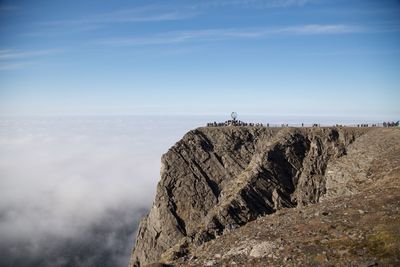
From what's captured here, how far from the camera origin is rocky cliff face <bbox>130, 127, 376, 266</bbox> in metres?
79.8

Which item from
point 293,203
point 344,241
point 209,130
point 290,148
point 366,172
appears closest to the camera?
point 344,241

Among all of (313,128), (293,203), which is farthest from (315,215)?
(313,128)

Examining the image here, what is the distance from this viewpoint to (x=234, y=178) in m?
88.9

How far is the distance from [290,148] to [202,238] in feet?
90.9

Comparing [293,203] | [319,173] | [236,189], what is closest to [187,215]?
[236,189]

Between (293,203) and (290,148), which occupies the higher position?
(290,148)

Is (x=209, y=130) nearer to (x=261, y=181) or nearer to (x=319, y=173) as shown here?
(x=261, y=181)

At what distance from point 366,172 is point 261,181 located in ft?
63.5

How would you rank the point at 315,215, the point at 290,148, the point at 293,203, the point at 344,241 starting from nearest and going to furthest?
1. the point at 344,241
2. the point at 315,215
3. the point at 293,203
4. the point at 290,148

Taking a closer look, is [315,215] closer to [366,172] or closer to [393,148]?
[366,172]

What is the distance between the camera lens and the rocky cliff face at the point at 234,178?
79812 mm

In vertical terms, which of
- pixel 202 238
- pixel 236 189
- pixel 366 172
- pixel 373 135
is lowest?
pixel 202 238

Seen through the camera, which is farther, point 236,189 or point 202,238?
point 236,189

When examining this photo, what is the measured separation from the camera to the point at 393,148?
74.4 metres
